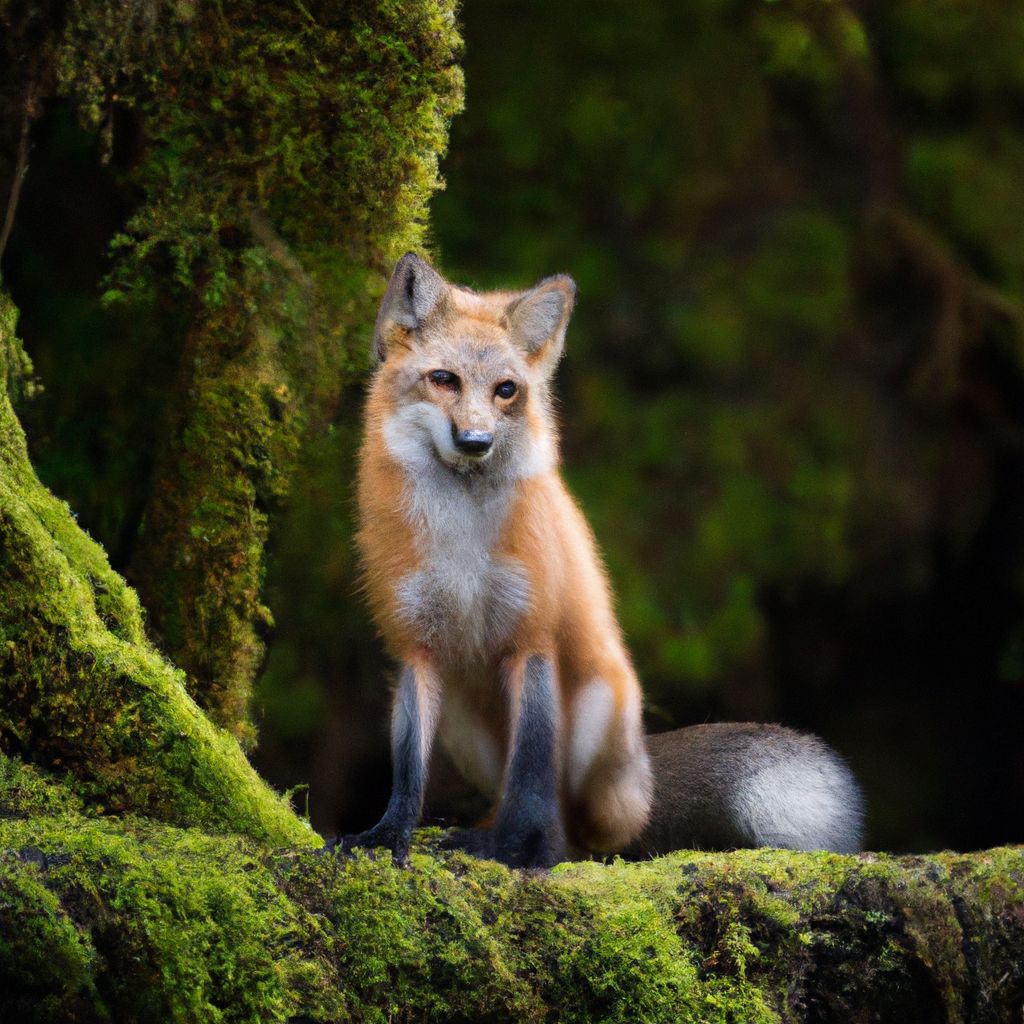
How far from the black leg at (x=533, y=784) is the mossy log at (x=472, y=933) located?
191mm

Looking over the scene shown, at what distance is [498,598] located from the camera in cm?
353

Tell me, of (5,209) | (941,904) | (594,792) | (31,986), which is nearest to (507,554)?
(594,792)

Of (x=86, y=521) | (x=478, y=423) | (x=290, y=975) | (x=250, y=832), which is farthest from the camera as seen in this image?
(x=86, y=521)

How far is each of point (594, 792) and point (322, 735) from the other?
5.50 ft

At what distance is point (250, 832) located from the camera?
10.2ft

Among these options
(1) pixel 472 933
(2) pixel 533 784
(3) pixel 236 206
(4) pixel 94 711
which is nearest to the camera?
(1) pixel 472 933

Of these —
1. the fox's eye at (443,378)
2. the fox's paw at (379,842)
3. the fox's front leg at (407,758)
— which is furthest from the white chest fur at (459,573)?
the fox's paw at (379,842)

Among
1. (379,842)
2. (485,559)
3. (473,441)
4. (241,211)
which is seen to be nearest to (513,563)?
(485,559)

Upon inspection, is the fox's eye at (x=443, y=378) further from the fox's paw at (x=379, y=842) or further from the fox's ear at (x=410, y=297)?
the fox's paw at (x=379, y=842)

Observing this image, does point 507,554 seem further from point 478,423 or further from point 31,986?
point 31,986

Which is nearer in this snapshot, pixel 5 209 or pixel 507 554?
pixel 507 554

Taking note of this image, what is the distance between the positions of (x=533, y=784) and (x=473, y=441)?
959 millimetres

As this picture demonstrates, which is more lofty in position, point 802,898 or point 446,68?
point 446,68

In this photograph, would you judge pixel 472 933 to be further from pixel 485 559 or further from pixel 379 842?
pixel 485 559
